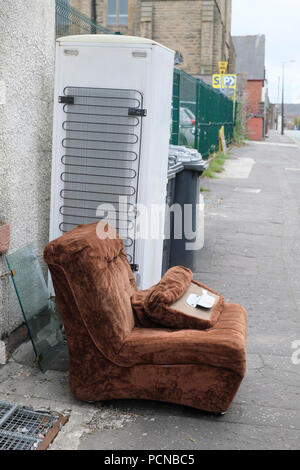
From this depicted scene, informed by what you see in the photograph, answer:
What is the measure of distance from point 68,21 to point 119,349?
13.1 feet

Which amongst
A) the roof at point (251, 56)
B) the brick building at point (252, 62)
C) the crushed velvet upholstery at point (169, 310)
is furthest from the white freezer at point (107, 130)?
the roof at point (251, 56)

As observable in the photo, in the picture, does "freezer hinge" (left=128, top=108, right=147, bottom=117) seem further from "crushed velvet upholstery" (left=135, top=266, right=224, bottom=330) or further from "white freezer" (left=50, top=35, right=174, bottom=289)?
"crushed velvet upholstery" (left=135, top=266, right=224, bottom=330)

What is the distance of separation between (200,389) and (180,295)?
726 millimetres

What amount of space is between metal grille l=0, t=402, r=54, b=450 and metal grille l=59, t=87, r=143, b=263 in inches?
64.0

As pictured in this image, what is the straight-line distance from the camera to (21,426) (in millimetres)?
3654

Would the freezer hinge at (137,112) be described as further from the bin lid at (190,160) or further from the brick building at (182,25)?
the brick building at (182,25)

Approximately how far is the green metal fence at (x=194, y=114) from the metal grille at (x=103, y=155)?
677cm

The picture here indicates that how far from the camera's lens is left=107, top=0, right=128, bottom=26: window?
4259 cm

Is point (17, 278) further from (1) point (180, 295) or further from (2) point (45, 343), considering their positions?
(1) point (180, 295)

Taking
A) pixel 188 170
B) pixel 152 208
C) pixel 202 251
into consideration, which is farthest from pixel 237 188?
pixel 152 208

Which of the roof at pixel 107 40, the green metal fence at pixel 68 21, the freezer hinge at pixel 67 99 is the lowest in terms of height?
the freezer hinge at pixel 67 99

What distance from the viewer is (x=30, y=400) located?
399cm

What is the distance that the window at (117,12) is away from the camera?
140 feet
